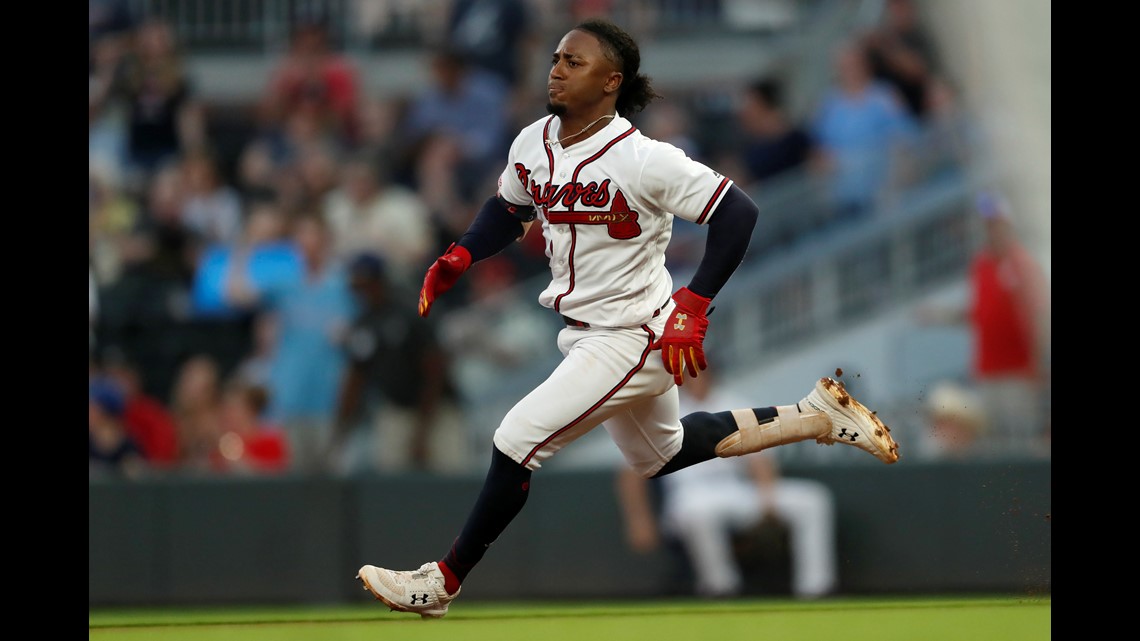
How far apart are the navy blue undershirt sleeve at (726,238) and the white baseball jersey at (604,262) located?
48 millimetres

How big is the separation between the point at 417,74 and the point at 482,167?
6.95 feet

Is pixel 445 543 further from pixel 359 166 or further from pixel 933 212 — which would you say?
pixel 933 212

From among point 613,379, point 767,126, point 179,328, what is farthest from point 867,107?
point 613,379

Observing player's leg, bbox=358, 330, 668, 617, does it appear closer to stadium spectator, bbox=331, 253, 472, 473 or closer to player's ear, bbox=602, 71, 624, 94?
player's ear, bbox=602, 71, 624, 94

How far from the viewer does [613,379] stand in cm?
557

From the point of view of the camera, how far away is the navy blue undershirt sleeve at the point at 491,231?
19.6ft

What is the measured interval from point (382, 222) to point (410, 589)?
19.3ft

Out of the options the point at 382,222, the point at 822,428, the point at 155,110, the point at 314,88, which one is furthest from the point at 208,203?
the point at 822,428

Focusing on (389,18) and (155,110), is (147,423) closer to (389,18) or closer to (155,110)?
(155,110)

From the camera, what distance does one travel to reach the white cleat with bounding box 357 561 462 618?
567cm

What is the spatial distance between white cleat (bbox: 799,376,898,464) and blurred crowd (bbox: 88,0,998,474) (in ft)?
15.1

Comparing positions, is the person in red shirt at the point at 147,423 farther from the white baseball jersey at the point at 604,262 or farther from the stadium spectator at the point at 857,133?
the white baseball jersey at the point at 604,262

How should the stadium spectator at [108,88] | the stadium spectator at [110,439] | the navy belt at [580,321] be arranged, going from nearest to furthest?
the navy belt at [580,321] < the stadium spectator at [110,439] < the stadium spectator at [108,88]

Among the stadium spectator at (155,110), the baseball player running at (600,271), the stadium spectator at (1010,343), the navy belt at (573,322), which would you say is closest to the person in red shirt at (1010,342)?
the stadium spectator at (1010,343)
